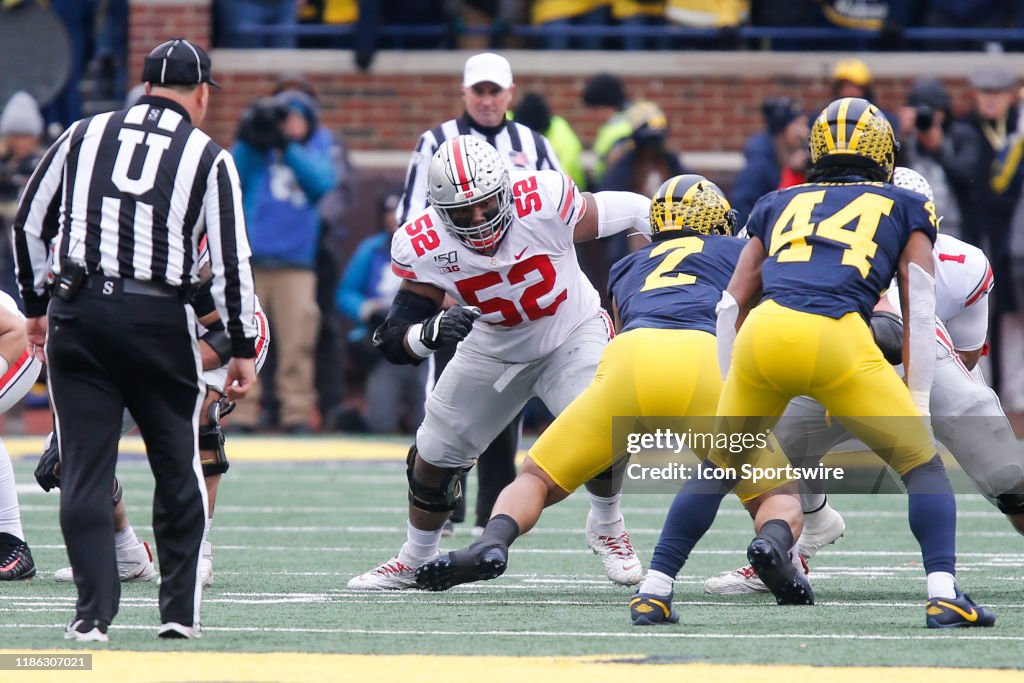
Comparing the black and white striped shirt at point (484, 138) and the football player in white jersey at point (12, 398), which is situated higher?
the black and white striped shirt at point (484, 138)

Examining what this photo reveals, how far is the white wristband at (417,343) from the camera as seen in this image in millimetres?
6809

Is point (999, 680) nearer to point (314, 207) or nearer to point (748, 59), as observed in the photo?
point (314, 207)

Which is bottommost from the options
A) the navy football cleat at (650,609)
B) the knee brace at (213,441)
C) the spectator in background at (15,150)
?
the spectator in background at (15,150)

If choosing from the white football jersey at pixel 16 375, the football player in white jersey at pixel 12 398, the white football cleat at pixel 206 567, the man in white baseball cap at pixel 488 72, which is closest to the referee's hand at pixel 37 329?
the white football cleat at pixel 206 567

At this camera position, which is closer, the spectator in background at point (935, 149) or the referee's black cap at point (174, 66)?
the referee's black cap at point (174, 66)

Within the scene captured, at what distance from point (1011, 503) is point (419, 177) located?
3.29m

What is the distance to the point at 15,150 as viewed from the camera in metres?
14.1

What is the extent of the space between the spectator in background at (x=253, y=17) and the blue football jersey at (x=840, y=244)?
10319 mm

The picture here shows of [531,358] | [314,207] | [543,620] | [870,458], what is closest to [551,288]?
[531,358]

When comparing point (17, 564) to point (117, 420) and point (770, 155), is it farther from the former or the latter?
point (770, 155)

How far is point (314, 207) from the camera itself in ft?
44.6

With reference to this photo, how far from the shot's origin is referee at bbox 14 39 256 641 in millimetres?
5547

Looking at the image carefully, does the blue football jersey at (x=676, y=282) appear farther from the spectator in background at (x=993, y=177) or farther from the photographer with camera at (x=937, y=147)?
the spectator in background at (x=993, y=177)

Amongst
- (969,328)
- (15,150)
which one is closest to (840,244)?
(969,328)
